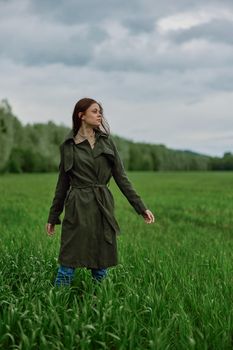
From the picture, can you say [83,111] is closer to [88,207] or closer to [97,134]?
[97,134]

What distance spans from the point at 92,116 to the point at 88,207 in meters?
0.89

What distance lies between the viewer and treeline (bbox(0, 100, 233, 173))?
235ft

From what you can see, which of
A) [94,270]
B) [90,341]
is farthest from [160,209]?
[90,341]

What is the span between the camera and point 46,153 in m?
89.2

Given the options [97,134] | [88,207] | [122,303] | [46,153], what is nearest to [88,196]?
[88,207]

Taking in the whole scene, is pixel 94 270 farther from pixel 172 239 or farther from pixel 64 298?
pixel 172 239

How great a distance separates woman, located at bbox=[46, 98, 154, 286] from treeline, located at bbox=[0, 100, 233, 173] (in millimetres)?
31315

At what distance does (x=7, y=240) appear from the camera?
8633 millimetres

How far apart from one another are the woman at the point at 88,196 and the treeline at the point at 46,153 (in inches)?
1233

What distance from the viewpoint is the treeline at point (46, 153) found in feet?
235

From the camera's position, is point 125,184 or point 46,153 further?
point 46,153

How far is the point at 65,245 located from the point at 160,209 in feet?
45.6

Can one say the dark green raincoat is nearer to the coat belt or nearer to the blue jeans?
the coat belt

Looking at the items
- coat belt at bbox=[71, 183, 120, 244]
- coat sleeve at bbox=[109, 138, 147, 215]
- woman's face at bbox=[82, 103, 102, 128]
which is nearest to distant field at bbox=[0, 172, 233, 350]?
coat belt at bbox=[71, 183, 120, 244]
